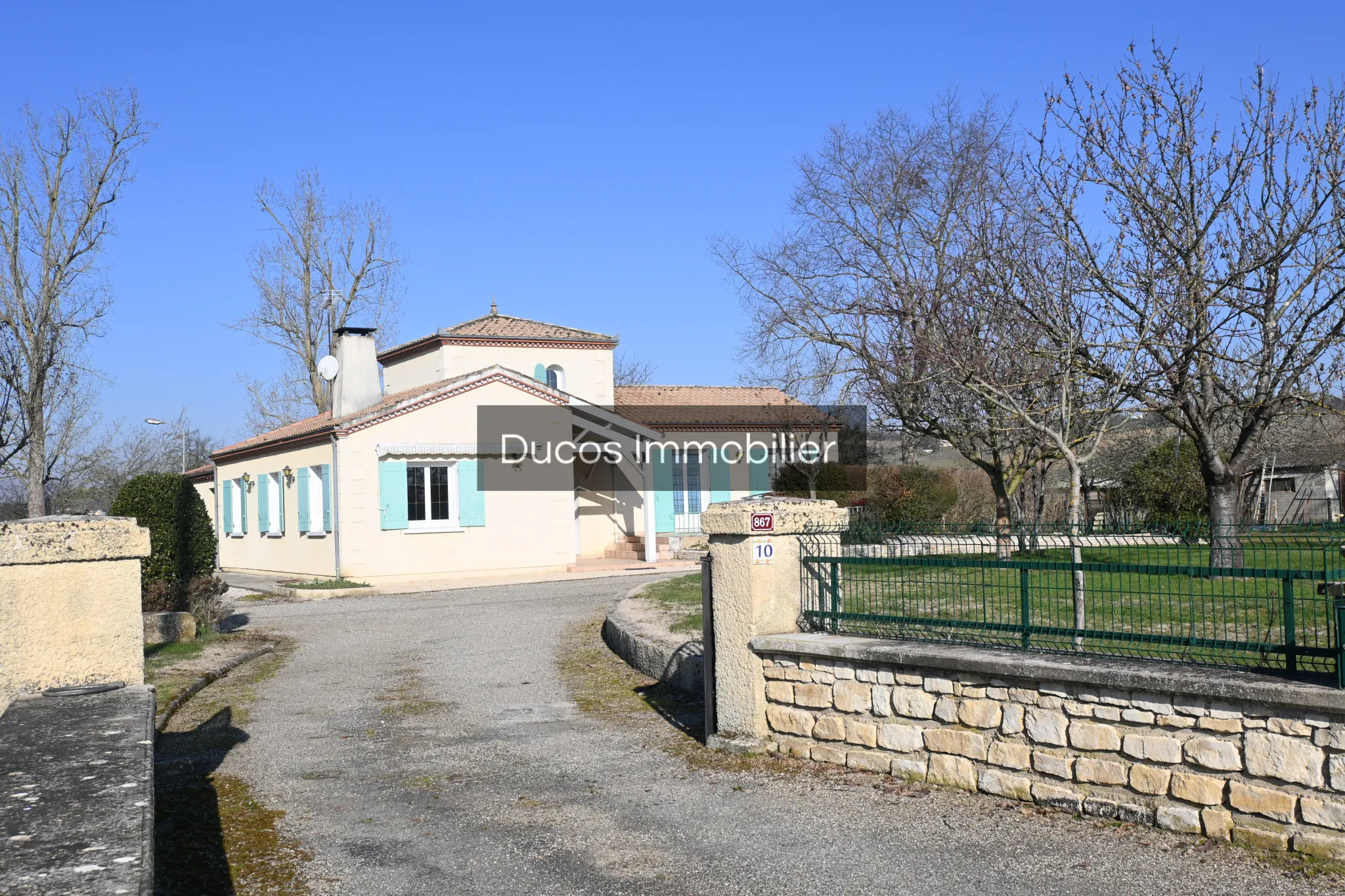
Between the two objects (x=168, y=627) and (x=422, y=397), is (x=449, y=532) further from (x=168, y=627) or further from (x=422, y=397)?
(x=168, y=627)

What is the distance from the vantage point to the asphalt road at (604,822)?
4.98 metres

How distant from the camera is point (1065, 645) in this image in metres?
6.10

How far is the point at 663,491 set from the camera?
2677 centimetres

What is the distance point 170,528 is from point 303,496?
9318 millimetres

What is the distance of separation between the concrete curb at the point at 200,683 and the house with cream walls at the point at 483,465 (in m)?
8.96

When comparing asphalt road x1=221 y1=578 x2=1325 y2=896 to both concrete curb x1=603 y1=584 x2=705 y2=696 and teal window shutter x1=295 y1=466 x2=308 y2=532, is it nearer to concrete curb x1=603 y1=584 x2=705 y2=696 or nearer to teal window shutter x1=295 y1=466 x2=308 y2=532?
concrete curb x1=603 y1=584 x2=705 y2=696

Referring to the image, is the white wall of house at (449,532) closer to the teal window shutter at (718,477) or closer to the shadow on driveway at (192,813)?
the teal window shutter at (718,477)

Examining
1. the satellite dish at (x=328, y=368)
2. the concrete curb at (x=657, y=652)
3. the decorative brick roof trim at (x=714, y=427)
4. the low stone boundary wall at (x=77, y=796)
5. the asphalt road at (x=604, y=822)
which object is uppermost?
the satellite dish at (x=328, y=368)

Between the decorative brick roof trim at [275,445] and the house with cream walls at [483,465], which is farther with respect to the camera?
the decorative brick roof trim at [275,445]

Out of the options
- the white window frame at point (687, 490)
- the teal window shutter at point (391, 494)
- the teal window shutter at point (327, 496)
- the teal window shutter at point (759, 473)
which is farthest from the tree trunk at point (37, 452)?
the teal window shutter at point (759, 473)

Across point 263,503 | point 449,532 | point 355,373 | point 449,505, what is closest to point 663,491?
point 449,505

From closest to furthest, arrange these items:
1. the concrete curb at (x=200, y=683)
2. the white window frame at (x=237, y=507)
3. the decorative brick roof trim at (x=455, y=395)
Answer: the concrete curb at (x=200, y=683)
the decorative brick roof trim at (x=455, y=395)
the white window frame at (x=237, y=507)

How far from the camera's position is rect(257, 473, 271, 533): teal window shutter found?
85.3ft

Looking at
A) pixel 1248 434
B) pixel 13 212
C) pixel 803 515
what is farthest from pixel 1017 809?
pixel 13 212
